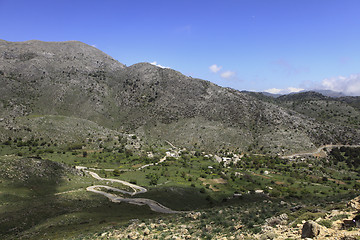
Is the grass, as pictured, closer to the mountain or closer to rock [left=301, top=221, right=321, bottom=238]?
rock [left=301, top=221, right=321, bottom=238]

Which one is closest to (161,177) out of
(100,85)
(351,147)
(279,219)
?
(279,219)

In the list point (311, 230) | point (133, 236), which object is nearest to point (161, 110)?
point (133, 236)

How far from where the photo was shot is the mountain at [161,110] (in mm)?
142125

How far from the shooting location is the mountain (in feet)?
466

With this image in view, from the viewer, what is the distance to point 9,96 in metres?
154

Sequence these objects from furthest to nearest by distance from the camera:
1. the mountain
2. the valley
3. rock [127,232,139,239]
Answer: the mountain → the valley → rock [127,232,139,239]

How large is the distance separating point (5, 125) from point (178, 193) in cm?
10913

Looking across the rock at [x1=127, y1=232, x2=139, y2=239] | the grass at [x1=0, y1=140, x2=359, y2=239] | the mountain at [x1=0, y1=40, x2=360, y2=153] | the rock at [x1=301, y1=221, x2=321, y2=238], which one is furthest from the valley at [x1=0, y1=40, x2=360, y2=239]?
the mountain at [x1=0, y1=40, x2=360, y2=153]

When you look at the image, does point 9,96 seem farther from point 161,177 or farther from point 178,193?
point 178,193

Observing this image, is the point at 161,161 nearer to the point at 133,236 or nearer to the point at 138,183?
the point at 138,183

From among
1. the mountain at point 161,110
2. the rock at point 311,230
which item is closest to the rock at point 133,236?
the rock at point 311,230

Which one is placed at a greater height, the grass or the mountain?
the mountain

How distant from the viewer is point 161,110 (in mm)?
173750

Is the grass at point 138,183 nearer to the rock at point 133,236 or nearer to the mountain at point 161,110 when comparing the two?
the rock at point 133,236
